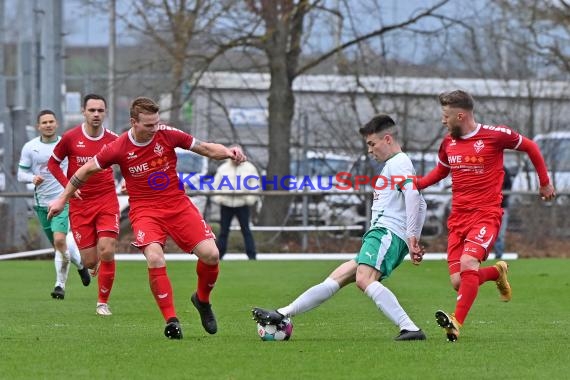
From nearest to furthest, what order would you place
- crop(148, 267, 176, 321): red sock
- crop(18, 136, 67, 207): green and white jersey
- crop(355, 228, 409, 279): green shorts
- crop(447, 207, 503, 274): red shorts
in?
crop(355, 228, 409, 279): green shorts, crop(148, 267, 176, 321): red sock, crop(447, 207, 503, 274): red shorts, crop(18, 136, 67, 207): green and white jersey

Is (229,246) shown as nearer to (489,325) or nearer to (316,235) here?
(316,235)

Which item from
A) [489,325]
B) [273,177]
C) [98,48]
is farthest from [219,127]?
[98,48]

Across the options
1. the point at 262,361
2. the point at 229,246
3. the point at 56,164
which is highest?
the point at 56,164

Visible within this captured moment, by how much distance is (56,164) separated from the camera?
12656 mm

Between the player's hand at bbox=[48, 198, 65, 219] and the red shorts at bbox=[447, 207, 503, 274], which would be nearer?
the red shorts at bbox=[447, 207, 503, 274]

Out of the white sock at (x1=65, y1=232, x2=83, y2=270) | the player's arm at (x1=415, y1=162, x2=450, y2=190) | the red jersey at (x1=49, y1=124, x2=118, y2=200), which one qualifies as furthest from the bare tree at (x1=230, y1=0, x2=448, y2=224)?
the player's arm at (x1=415, y1=162, x2=450, y2=190)

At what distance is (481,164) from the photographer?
9.89 meters

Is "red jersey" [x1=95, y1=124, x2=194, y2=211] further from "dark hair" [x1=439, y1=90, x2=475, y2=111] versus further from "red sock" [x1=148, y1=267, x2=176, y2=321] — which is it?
"dark hair" [x1=439, y1=90, x2=475, y2=111]

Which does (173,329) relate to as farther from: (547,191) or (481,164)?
(547,191)

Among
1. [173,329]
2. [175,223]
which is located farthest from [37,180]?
[173,329]

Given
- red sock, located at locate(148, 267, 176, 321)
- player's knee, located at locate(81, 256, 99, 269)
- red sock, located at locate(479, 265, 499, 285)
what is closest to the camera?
red sock, located at locate(148, 267, 176, 321)

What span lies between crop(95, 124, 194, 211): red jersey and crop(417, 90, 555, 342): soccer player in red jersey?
1961mm

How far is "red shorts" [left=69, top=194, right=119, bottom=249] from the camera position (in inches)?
501

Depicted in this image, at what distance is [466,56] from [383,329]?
20.7 meters
